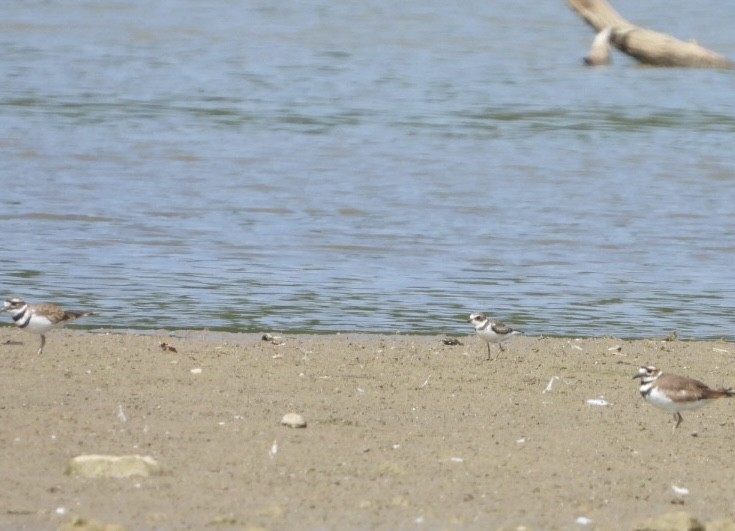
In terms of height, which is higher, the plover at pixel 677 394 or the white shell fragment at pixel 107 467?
the white shell fragment at pixel 107 467

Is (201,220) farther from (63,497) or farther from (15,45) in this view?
(15,45)

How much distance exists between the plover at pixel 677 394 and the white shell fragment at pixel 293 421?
195cm

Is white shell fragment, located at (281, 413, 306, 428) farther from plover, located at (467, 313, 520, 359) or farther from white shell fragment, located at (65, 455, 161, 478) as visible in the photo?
plover, located at (467, 313, 520, 359)

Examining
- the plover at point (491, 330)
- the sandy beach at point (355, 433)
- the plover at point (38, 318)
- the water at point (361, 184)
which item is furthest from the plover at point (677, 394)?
the plover at point (38, 318)

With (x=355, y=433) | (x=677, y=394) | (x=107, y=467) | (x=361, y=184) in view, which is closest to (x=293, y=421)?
(x=355, y=433)

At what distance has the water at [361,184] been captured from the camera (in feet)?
40.8

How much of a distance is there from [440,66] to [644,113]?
318 inches

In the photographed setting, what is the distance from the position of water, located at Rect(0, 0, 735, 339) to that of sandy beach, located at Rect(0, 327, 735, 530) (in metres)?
1.24

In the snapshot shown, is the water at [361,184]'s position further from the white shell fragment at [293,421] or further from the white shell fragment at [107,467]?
the white shell fragment at [107,467]

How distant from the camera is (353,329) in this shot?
444 inches

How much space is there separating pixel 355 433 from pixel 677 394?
5.87 feet

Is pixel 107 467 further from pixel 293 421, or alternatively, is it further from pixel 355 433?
pixel 355 433

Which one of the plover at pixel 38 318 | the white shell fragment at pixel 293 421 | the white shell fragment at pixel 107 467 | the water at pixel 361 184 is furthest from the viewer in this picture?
the water at pixel 361 184

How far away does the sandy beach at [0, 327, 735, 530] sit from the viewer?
6.66 metres
